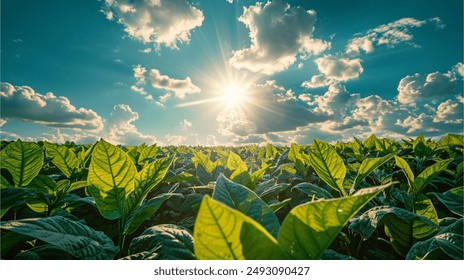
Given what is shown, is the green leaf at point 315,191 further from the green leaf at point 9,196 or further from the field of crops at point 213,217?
the green leaf at point 9,196

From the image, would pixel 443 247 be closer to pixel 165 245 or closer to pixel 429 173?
pixel 429 173

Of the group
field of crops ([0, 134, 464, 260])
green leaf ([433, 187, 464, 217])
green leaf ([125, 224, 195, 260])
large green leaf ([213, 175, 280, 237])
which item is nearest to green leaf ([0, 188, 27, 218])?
field of crops ([0, 134, 464, 260])

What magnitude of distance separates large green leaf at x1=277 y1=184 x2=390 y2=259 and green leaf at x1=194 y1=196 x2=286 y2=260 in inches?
2.3

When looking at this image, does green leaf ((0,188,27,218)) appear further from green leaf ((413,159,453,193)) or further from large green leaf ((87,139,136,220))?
green leaf ((413,159,453,193))

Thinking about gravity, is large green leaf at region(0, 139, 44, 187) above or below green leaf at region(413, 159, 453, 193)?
below

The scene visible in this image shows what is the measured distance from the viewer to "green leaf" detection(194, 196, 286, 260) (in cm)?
A: 74

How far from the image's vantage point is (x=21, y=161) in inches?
76.4

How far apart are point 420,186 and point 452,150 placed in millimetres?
2799

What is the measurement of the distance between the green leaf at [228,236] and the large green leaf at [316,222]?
2.3 inches

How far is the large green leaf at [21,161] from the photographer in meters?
1.92

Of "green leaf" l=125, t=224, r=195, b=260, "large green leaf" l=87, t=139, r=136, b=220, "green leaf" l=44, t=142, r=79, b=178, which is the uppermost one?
"green leaf" l=44, t=142, r=79, b=178

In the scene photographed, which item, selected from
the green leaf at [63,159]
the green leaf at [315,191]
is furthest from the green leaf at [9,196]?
the green leaf at [315,191]

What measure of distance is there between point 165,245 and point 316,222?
1.78 ft

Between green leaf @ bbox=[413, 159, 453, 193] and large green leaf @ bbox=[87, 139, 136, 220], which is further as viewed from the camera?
green leaf @ bbox=[413, 159, 453, 193]
